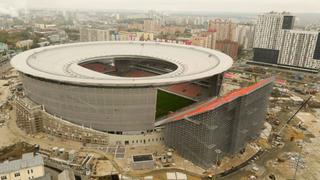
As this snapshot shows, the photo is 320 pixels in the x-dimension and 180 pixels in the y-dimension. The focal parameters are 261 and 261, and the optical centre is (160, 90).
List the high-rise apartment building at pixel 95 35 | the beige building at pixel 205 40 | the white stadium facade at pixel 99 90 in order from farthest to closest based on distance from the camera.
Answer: the high-rise apartment building at pixel 95 35
the beige building at pixel 205 40
the white stadium facade at pixel 99 90

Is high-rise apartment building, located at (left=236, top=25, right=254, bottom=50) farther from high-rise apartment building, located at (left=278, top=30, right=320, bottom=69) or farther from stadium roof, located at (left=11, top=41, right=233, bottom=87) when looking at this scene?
stadium roof, located at (left=11, top=41, right=233, bottom=87)

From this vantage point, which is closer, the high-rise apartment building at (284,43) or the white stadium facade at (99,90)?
the white stadium facade at (99,90)

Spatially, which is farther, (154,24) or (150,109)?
(154,24)

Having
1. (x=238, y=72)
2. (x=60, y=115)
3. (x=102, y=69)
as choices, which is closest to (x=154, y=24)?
(x=238, y=72)

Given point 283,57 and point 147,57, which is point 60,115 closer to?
point 147,57

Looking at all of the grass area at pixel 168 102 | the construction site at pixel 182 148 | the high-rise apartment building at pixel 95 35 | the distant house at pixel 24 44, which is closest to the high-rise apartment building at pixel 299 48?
the construction site at pixel 182 148

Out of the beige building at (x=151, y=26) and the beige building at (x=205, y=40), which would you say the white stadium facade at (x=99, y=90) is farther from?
the beige building at (x=151, y=26)

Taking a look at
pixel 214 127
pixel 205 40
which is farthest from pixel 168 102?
pixel 205 40
